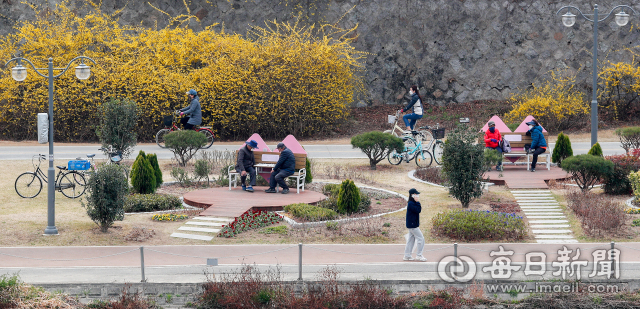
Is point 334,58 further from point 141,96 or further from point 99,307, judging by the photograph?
point 99,307

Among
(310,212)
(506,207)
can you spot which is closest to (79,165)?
Result: (310,212)

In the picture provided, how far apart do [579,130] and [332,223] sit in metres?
17.3

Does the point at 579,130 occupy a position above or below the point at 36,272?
above

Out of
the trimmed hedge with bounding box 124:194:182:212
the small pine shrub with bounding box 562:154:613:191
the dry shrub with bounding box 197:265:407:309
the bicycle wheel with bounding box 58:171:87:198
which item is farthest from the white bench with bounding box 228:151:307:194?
the dry shrub with bounding box 197:265:407:309

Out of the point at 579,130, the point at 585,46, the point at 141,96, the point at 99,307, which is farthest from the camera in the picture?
the point at 585,46

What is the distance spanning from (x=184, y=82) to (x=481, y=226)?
1559 centimetres

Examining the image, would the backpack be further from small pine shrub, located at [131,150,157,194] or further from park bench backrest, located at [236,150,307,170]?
small pine shrub, located at [131,150,157,194]

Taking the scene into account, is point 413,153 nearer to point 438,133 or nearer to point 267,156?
point 438,133

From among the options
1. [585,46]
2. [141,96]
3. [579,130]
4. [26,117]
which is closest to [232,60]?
[141,96]

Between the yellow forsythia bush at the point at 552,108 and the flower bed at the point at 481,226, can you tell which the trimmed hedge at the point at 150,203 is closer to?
the flower bed at the point at 481,226

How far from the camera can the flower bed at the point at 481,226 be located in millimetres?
12773

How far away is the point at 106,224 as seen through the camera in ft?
43.0

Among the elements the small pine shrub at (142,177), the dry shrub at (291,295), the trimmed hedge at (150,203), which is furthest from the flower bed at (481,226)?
the small pine shrub at (142,177)

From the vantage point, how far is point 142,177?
1617 cm
